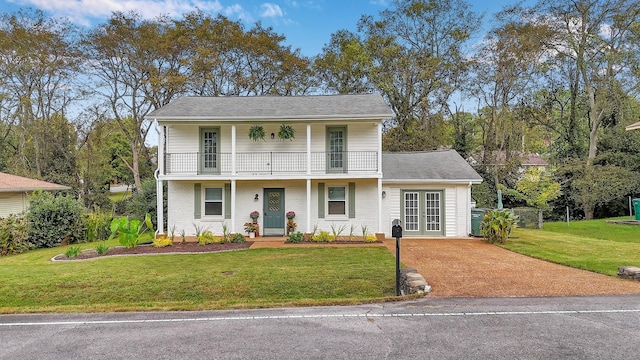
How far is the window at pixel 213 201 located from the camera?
14156mm

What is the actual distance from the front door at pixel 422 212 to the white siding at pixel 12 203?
17027 mm

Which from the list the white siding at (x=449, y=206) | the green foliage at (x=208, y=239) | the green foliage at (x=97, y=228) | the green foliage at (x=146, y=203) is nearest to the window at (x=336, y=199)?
the white siding at (x=449, y=206)

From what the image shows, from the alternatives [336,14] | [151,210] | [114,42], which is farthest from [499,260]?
[114,42]

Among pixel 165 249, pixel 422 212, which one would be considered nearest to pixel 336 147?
pixel 422 212

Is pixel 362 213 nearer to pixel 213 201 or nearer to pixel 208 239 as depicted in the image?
pixel 208 239

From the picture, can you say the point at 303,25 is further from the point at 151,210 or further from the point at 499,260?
the point at 499,260

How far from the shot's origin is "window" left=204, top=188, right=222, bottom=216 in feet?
46.4

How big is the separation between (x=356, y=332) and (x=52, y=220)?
1456 cm

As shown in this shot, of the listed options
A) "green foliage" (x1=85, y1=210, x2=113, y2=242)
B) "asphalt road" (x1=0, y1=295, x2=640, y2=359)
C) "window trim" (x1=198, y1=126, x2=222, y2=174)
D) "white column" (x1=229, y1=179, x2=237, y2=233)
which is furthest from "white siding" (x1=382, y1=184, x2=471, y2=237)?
"green foliage" (x1=85, y1=210, x2=113, y2=242)

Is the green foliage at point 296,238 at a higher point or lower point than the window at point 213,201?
lower

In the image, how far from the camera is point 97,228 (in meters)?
15.3

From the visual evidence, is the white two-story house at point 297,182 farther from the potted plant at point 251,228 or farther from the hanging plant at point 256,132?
the potted plant at point 251,228

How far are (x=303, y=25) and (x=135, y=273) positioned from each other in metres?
17.2

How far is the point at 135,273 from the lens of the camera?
8156mm
